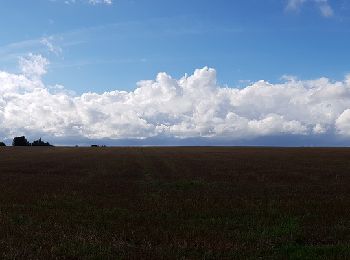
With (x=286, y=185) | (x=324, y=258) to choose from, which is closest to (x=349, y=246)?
(x=324, y=258)

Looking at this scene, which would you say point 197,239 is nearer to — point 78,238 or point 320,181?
point 78,238

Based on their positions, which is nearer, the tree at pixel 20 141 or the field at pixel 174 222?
the field at pixel 174 222

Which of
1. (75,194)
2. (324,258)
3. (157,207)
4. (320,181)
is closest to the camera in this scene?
(324,258)

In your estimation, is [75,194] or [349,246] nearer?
[349,246]

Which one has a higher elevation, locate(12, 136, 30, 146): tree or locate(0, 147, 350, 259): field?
locate(12, 136, 30, 146): tree

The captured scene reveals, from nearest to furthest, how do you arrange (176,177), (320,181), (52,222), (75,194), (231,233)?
(231,233) → (52,222) → (75,194) → (320,181) → (176,177)

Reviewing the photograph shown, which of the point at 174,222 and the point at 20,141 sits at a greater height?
the point at 20,141

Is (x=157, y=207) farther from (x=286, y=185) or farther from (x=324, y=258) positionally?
(x=286, y=185)

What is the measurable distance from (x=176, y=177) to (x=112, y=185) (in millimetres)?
6574

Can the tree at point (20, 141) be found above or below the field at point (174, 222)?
above

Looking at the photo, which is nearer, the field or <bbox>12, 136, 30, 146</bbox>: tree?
the field

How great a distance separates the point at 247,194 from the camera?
21.2 m

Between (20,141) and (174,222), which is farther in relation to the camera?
(20,141)

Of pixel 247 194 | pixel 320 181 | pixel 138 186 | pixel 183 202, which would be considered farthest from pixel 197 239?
pixel 320 181
